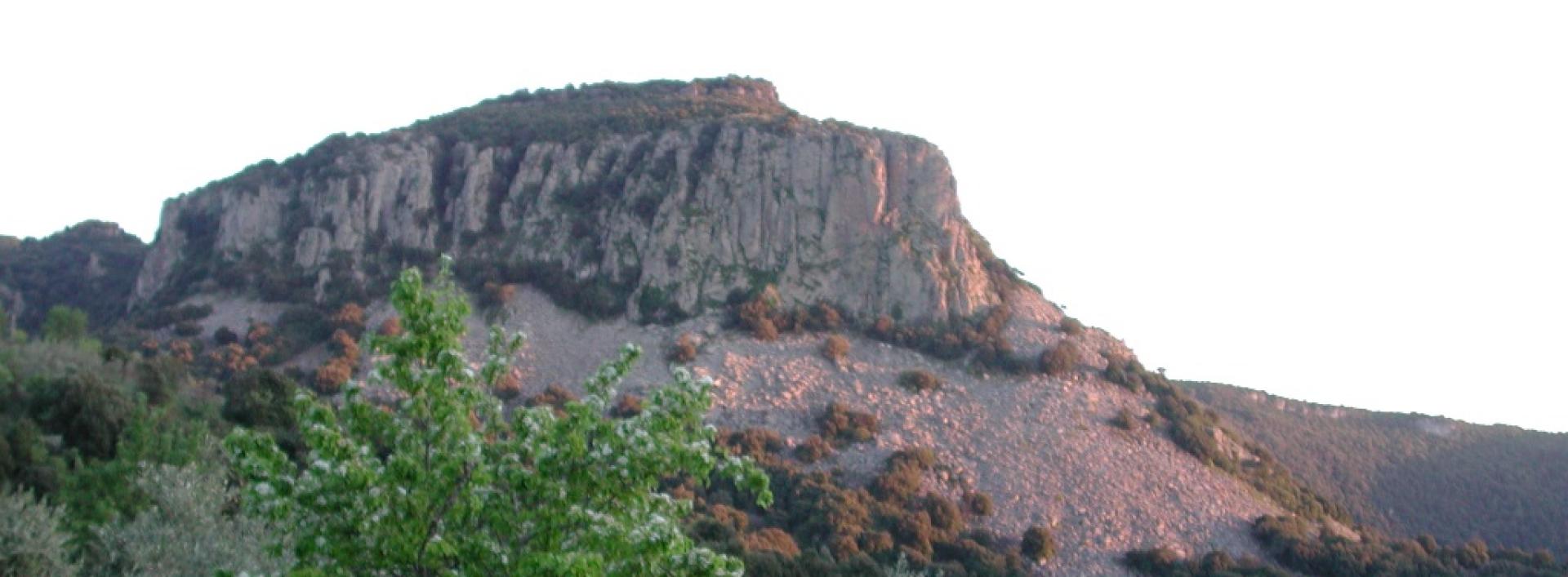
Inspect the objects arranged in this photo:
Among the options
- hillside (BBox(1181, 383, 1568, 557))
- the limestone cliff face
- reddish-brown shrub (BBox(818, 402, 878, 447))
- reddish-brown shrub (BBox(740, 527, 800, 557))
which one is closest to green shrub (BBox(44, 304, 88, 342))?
the limestone cliff face

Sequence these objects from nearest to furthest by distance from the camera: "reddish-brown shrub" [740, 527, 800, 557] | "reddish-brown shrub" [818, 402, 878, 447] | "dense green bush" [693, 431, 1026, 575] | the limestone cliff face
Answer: "reddish-brown shrub" [740, 527, 800, 557]
"dense green bush" [693, 431, 1026, 575]
"reddish-brown shrub" [818, 402, 878, 447]
the limestone cliff face

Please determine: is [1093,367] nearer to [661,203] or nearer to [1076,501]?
[1076,501]

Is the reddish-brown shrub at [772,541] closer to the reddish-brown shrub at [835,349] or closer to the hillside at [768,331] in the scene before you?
the hillside at [768,331]

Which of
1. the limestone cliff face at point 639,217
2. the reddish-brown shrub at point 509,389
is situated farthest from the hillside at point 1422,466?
the reddish-brown shrub at point 509,389

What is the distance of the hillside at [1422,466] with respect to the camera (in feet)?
191

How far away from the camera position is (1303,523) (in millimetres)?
51875

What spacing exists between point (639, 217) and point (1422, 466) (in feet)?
110

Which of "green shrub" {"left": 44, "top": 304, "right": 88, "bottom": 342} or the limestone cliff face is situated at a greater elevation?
the limestone cliff face

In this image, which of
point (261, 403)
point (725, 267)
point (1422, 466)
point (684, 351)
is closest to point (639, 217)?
point (725, 267)

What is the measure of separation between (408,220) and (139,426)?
39.9 m

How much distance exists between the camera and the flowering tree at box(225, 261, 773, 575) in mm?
11375

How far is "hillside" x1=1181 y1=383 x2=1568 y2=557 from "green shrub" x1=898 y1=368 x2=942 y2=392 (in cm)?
1678

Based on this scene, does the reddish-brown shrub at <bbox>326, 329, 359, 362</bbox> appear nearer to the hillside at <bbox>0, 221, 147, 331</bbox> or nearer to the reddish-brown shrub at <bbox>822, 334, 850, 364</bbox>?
the hillside at <bbox>0, 221, 147, 331</bbox>

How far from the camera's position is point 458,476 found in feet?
38.2
